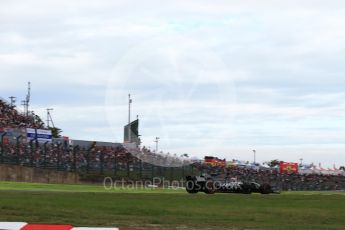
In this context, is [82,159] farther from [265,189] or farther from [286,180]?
[286,180]

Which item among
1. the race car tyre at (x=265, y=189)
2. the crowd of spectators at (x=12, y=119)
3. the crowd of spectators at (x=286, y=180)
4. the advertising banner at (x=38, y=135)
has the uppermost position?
the crowd of spectators at (x=12, y=119)

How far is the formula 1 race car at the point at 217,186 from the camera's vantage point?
2859 cm

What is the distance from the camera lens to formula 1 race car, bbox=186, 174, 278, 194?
28594 mm

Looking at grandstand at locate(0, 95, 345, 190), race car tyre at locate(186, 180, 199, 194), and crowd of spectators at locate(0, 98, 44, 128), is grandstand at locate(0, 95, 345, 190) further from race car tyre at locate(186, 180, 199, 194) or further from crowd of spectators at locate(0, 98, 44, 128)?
race car tyre at locate(186, 180, 199, 194)

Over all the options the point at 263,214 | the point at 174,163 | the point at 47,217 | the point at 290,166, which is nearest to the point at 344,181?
the point at 290,166

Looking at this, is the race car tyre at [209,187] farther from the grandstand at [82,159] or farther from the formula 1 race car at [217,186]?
the grandstand at [82,159]

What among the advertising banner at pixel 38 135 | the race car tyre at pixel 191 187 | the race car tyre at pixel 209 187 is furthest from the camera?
the advertising banner at pixel 38 135

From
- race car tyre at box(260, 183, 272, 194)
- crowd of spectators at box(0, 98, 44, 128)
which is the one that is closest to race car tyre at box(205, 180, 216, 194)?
race car tyre at box(260, 183, 272, 194)

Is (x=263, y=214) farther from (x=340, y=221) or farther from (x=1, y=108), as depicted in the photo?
(x=1, y=108)

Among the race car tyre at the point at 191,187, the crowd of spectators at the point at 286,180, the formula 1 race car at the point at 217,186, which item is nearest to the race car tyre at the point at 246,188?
the formula 1 race car at the point at 217,186

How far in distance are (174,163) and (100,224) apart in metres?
33.1

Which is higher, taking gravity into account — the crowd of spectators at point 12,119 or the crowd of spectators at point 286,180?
the crowd of spectators at point 12,119

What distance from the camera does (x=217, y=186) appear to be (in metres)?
29.7

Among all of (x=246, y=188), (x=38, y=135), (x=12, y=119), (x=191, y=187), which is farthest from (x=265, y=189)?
(x=12, y=119)
